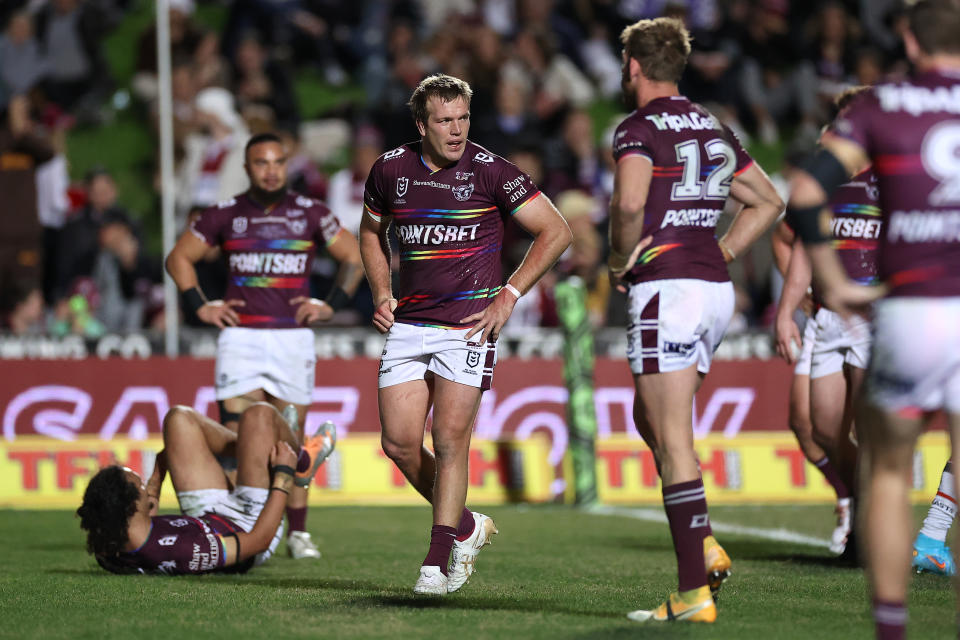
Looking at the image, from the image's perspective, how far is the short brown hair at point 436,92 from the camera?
22.9ft

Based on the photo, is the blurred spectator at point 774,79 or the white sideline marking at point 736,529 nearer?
the white sideline marking at point 736,529

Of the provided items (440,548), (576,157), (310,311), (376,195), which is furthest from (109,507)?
(576,157)

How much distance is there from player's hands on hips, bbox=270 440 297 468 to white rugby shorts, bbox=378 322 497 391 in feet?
4.46

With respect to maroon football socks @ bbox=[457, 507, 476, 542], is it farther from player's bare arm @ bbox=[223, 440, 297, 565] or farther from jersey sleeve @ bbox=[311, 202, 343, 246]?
jersey sleeve @ bbox=[311, 202, 343, 246]

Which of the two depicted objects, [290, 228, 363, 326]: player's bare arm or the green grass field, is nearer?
the green grass field

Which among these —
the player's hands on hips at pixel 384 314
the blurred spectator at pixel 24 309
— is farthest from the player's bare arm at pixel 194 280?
the blurred spectator at pixel 24 309

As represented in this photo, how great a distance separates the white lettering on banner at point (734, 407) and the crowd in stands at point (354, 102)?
1682mm

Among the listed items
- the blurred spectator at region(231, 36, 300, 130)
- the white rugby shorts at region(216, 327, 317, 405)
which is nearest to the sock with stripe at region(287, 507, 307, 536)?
the white rugby shorts at region(216, 327, 317, 405)

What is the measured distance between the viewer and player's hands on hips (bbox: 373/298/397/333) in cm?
723

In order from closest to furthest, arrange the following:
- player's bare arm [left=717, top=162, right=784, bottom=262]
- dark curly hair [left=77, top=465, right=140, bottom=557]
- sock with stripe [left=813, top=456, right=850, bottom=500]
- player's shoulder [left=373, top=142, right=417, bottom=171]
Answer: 1. player's bare arm [left=717, top=162, right=784, bottom=262]
2. player's shoulder [left=373, top=142, right=417, bottom=171]
3. dark curly hair [left=77, top=465, right=140, bottom=557]
4. sock with stripe [left=813, top=456, right=850, bottom=500]

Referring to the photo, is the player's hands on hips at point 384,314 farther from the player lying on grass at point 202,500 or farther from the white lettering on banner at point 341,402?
the white lettering on banner at point 341,402

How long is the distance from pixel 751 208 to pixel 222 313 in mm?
4393

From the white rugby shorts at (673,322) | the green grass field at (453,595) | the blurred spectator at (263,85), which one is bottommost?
the green grass field at (453,595)

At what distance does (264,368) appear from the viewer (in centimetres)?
983
